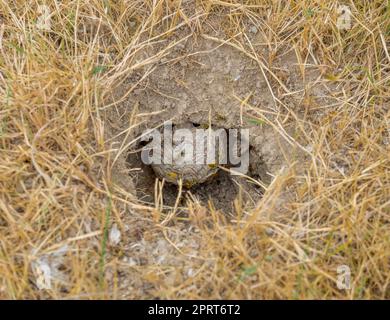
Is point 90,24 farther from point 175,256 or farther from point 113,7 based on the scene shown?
point 175,256

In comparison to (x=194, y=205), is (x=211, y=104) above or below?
above

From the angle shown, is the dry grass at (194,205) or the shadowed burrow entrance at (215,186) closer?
the dry grass at (194,205)

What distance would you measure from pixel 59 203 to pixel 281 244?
0.83 m

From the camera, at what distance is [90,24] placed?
2.41 meters

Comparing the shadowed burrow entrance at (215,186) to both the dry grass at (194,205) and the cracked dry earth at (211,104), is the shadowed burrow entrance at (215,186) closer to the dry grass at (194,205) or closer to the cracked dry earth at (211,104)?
the cracked dry earth at (211,104)

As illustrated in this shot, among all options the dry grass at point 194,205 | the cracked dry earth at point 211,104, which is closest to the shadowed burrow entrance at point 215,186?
the cracked dry earth at point 211,104

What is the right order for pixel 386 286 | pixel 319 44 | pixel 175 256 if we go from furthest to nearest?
1. pixel 319 44
2. pixel 175 256
3. pixel 386 286

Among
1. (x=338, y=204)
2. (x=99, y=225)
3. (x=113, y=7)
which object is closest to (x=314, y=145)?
(x=338, y=204)

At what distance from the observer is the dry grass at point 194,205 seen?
186 cm

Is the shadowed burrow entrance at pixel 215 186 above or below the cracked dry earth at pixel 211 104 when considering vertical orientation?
below

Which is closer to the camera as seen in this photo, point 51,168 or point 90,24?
point 51,168

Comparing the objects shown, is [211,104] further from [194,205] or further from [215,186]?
[194,205]

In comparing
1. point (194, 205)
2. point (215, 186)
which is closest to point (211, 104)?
point (215, 186)

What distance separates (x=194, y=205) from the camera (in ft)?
7.24
